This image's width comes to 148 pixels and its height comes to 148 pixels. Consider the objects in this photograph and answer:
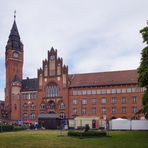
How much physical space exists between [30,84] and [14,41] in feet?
47.4

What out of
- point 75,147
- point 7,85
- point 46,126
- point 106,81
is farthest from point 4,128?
point 7,85

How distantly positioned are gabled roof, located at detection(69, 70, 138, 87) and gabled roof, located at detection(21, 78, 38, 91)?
1152cm

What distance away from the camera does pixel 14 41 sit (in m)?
102

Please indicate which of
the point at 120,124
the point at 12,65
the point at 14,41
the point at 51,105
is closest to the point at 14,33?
the point at 14,41

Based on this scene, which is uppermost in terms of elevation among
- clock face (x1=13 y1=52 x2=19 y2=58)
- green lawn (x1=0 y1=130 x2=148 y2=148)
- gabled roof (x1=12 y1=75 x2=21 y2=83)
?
clock face (x1=13 y1=52 x2=19 y2=58)

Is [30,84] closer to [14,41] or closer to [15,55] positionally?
[15,55]

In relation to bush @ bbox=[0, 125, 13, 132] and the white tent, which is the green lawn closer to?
bush @ bbox=[0, 125, 13, 132]

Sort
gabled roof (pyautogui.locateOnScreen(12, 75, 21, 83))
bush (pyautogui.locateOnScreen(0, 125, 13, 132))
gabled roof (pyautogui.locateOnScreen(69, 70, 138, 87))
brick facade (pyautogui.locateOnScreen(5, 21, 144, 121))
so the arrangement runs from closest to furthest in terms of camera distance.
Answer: bush (pyautogui.locateOnScreen(0, 125, 13, 132))
brick facade (pyautogui.locateOnScreen(5, 21, 144, 121))
gabled roof (pyautogui.locateOnScreen(69, 70, 138, 87))
gabled roof (pyautogui.locateOnScreen(12, 75, 21, 83))

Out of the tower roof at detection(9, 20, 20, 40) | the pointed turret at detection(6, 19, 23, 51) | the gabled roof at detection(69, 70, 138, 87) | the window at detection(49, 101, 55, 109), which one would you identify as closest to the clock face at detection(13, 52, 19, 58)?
the pointed turret at detection(6, 19, 23, 51)

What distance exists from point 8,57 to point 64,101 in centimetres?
2359

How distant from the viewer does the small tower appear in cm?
9769

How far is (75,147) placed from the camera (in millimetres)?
23578

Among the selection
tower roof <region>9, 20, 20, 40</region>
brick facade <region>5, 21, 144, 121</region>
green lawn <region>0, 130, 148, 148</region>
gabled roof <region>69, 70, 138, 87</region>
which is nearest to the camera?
green lawn <region>0, 130, 148, 148</region>

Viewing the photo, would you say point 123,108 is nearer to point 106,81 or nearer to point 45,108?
point 106,81
